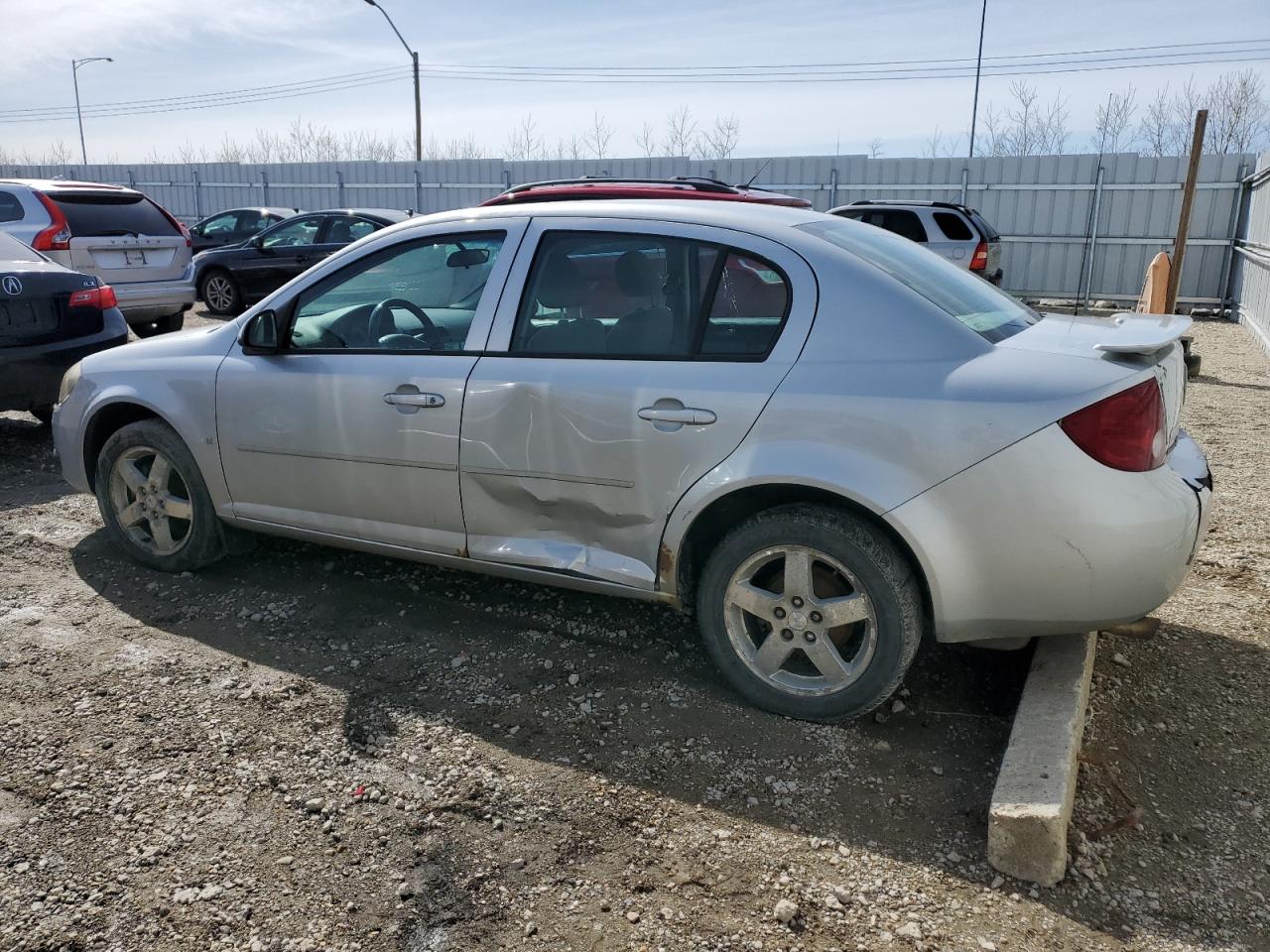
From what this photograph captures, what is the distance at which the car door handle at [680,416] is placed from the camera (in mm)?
3209

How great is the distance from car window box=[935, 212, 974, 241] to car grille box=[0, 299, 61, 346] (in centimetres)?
1137

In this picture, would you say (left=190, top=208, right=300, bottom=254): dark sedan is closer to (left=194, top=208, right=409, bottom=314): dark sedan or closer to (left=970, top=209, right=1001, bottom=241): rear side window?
(left=194, top=208, right=409, bottom=314): dark sedan

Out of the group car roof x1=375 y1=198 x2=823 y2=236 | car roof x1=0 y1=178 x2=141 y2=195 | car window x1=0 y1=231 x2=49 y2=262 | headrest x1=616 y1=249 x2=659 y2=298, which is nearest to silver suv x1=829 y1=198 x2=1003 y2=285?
car roof x1=0 y1=178 x2=141 y2=195

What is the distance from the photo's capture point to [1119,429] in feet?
9.29

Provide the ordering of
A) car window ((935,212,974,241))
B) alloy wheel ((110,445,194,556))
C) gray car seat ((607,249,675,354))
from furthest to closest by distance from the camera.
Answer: car window ((935,212,974,241)) < alloy wheel ((110,445,194,556)) < gray car seat ((607,249,675,354))

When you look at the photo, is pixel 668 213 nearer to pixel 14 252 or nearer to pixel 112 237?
pixel 14 252

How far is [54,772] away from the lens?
3.07 metres

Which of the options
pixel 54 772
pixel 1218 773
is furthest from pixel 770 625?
pixel 54 772

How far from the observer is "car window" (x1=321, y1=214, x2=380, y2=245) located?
14336mm

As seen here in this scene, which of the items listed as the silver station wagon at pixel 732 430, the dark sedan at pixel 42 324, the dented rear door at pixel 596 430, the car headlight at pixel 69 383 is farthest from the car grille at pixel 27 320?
the dented rear door at pixel 596 430

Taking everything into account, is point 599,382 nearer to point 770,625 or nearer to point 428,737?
point 770,625

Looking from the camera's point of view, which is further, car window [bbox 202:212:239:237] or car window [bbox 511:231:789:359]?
car window [bbox 202:212:239:237]

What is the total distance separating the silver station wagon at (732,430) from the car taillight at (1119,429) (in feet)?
0.04

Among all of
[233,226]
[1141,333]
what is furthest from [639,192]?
[233,226]
